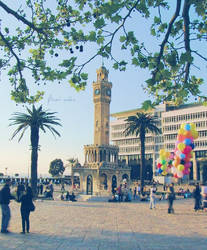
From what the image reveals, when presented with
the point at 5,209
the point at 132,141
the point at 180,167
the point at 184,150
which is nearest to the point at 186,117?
the point at 132,141

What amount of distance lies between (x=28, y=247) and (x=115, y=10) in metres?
6.89

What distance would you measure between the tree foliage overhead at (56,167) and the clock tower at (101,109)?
50.0m

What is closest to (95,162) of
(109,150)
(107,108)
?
(109,150)

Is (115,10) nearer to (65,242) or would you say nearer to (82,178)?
(65,242)

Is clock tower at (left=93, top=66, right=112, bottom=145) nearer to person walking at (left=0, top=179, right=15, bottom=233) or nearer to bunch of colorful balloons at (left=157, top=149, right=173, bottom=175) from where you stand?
bunch of colorful balloons at (left=157, top=149, right=173, bottom=175)

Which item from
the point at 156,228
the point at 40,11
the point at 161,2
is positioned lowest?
the point at 156,228

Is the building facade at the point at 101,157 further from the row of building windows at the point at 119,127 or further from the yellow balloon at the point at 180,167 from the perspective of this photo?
the yellow balloon at the point at 180,167

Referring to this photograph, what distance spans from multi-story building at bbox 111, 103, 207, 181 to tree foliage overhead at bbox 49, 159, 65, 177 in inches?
909

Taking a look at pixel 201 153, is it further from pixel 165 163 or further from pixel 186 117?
pixel 165 163

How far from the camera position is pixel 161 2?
27.5 feet

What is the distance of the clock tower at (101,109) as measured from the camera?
67.6 m

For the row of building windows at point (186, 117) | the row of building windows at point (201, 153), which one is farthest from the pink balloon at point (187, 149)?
the row of building windows at point (186, 117)

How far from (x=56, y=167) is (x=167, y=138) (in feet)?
148

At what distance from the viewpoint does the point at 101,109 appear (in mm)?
67688
